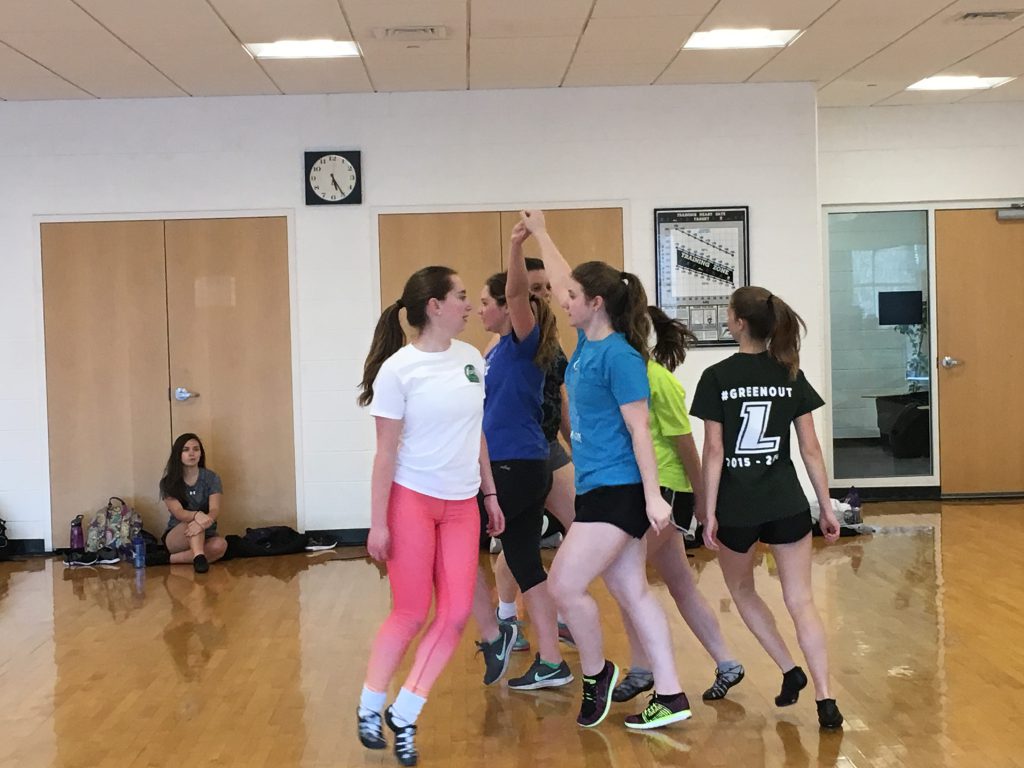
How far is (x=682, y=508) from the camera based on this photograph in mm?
3602

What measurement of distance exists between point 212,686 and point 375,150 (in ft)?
14.2

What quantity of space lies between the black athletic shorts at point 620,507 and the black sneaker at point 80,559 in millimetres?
4796

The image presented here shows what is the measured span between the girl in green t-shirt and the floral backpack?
442 cm

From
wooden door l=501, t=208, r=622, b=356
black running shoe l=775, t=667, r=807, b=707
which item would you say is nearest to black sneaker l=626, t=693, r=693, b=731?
black running shoe l=775, t=667, r=807, b=707

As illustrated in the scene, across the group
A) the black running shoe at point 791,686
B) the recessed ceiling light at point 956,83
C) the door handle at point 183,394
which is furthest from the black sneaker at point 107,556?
the recessed ceiling light at point 956,83

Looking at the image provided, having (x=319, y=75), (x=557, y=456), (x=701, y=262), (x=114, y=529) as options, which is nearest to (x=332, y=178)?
(x=319, y=75)

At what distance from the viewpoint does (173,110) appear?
24.4 feet

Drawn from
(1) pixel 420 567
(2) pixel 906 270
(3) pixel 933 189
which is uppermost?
(3) pixel 933 189

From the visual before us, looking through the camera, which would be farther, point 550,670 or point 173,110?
point 173,110

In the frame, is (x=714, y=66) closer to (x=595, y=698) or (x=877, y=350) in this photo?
(x=877, y=350)

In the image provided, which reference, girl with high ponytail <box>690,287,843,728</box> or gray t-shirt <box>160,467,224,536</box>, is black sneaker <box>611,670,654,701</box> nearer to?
girl with high ponytail <box>690,287,843,728</box>

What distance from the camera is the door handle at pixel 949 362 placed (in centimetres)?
869

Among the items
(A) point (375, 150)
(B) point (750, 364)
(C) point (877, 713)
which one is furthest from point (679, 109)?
(C) point (877, 713)

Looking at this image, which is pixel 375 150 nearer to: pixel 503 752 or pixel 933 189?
pixel 933 189
